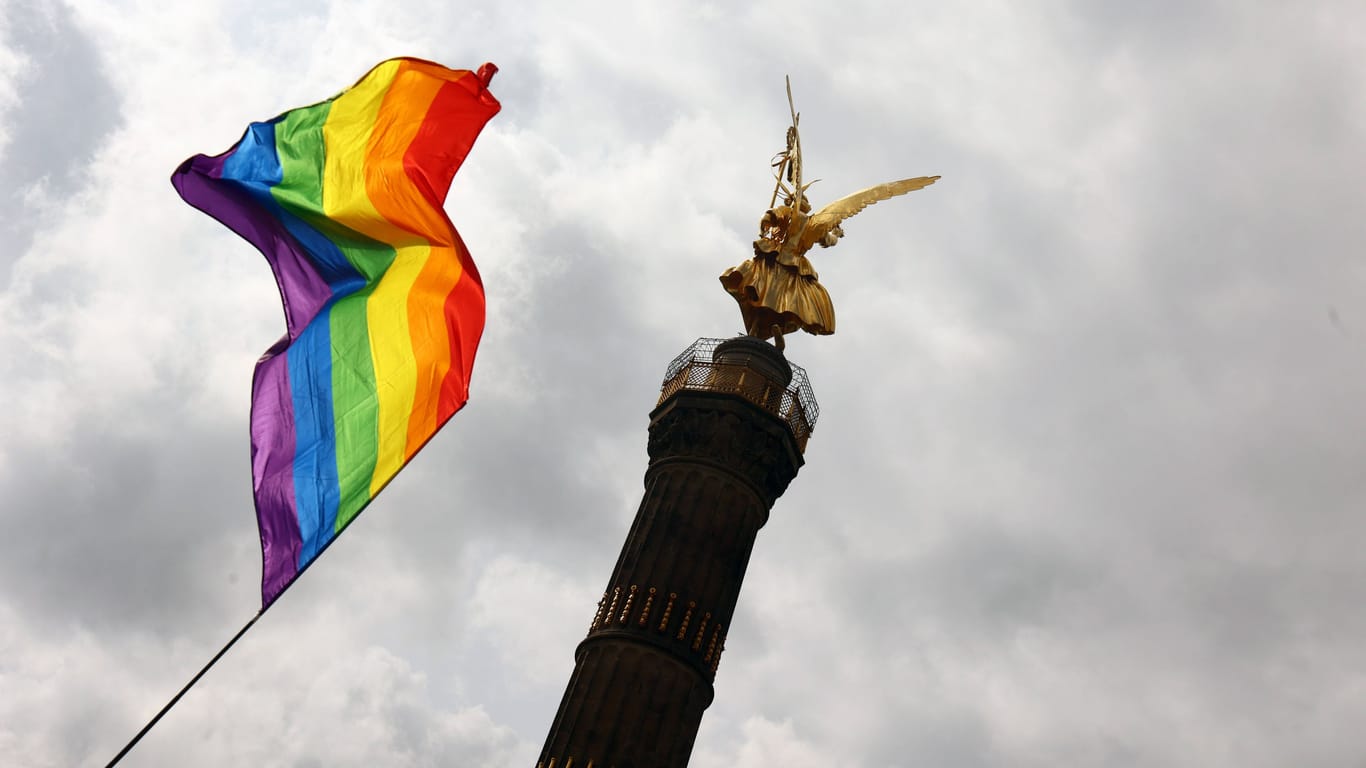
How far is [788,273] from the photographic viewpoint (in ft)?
132

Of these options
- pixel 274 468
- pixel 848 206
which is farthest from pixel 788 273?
pixel 274 468

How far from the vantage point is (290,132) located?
56.1 feet

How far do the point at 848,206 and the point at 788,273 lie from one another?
12.6ft

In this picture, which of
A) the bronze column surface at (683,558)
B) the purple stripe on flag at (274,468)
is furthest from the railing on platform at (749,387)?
the purple stripe on flag at (274,468)

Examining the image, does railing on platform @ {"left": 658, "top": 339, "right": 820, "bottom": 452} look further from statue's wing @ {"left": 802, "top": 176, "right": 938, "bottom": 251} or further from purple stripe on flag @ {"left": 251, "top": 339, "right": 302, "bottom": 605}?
purple stripe on flag @ {"left": 251, "top": 339, "right": 302, "bottom": 605}

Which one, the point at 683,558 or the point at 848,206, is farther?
the point at 848,206

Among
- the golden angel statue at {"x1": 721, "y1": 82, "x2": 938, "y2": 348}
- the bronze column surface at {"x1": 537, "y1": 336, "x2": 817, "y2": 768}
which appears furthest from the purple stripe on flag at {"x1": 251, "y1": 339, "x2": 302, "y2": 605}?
the golden angel statue at {"x1": 721, "y1": 82, "x2": 938, "y2": 348}

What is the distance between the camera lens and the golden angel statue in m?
39.4

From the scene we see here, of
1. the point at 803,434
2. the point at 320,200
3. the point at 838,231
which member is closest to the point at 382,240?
the point at 320,200

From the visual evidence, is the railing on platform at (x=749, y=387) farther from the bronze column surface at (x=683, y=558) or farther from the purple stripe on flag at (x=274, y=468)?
the purple stripe on flag at (x=274, y=468)

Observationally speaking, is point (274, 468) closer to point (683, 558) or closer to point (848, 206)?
point (683, 558)

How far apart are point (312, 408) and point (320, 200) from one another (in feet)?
9.81

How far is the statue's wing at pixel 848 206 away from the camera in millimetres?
41062

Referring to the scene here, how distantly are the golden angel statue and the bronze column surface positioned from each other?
1.09m
